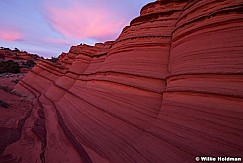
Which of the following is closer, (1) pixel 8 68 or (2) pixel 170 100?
(2) pixel 170 100

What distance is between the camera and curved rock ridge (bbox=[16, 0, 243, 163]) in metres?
2.67

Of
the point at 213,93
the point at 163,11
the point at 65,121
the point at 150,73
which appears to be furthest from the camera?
the point at 163,11

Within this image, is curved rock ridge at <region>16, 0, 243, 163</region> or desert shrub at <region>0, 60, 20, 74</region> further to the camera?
desert shrub at <region>0, 60, 20, 74</region>

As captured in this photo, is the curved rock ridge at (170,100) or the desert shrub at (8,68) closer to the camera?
the curved rock ridge at (170,100)

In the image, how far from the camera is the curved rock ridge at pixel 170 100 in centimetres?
267

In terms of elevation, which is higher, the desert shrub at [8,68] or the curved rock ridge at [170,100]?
the desert shrub at [8,68]

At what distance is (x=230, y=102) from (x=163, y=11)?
5.17 m

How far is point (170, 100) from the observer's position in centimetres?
385

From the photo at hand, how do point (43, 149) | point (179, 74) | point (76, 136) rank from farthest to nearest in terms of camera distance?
point (76, 136) → point (179, 74) → point (43, 149)


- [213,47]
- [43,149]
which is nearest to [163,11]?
[213,47]

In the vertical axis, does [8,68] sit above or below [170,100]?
above

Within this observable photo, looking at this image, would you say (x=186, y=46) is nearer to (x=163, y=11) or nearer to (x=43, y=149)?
(x=163, y=11)

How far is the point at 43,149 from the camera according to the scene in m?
3.61

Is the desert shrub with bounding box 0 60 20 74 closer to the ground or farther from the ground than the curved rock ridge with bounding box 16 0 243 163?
farther from the ground
